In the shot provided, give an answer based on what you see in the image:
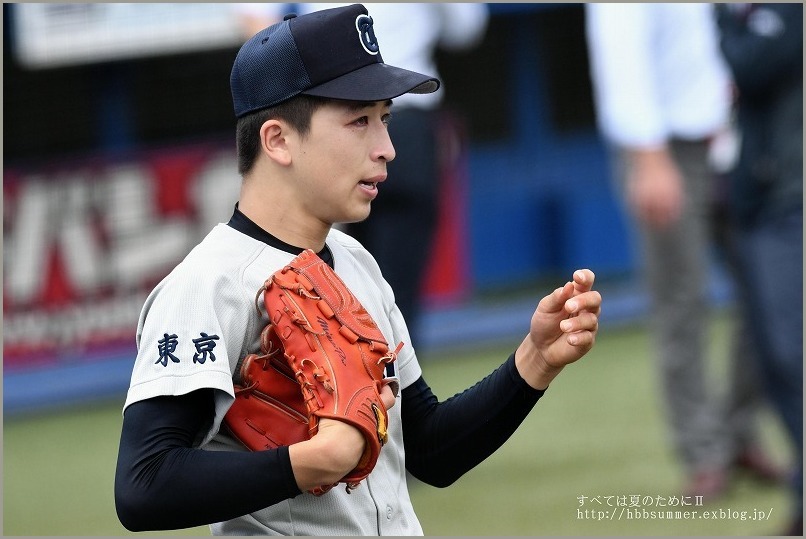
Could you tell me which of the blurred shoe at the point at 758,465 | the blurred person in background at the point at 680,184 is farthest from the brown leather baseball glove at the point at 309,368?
the blurred shoe at the point at 758,465

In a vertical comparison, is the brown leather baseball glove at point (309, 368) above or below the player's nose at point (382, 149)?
below

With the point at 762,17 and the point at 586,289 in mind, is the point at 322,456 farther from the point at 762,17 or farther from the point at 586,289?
the point at 762,17

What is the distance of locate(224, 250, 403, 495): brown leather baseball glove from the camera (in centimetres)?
213

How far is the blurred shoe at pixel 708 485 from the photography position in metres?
5.14

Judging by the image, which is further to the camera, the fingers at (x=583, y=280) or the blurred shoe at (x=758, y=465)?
the blurred shoe at (x=758, y=465)

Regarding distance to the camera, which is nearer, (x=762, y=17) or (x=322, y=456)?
(x=322, y=456)

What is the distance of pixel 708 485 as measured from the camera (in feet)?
17.0

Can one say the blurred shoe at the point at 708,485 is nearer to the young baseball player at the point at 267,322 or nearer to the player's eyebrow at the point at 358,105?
the young baseball player at the point at 267,322

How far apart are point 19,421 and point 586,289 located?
5678mm

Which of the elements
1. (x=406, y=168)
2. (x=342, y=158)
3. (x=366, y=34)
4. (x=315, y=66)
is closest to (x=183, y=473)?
Answer: (x=342, y=158)

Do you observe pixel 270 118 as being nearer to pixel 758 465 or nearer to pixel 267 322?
pixel 267 322

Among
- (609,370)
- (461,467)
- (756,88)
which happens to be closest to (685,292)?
(756,88)

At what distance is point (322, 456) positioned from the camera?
2059 mm

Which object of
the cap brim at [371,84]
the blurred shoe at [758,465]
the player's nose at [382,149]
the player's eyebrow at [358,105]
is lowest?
the blurred shoe at [758,465]
